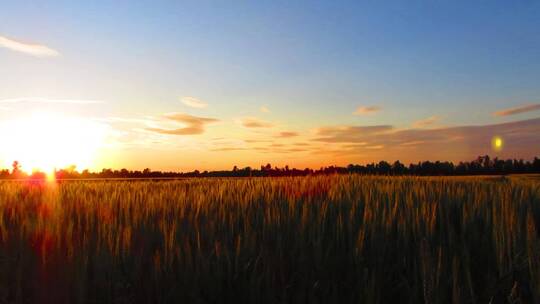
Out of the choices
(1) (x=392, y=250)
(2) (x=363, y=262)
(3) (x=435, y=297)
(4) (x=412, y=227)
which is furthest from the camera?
(4) (x=412, y=227)

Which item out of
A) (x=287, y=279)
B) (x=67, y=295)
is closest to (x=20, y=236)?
(x=67, y=295)

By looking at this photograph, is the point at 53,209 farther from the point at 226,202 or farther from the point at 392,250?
the point at 392,250

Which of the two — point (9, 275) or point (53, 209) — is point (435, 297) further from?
point (53, 209)

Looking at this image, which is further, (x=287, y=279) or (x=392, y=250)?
(x=392, y=250)

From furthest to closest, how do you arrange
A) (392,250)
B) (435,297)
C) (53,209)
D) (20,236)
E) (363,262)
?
(53,209) → (20,236) → (392,250) → (363,262) → (435,297)

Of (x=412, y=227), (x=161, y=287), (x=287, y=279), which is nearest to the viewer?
(x=161, y=287)

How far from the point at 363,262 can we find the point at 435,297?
576 mm

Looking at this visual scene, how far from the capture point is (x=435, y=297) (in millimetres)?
1670

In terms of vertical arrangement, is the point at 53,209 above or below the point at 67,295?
above

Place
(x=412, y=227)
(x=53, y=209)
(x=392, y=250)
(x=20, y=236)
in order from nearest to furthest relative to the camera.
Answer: (x=392, y=250), (x=20, y=236), (x=412, y=227), (x=53, y=209)

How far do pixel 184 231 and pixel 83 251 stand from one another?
0.63 meters

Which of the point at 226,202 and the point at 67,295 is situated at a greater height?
the point at 226,202

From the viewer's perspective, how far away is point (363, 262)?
2221mm

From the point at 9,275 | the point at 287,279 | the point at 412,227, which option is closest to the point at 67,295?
the point at 9,275
